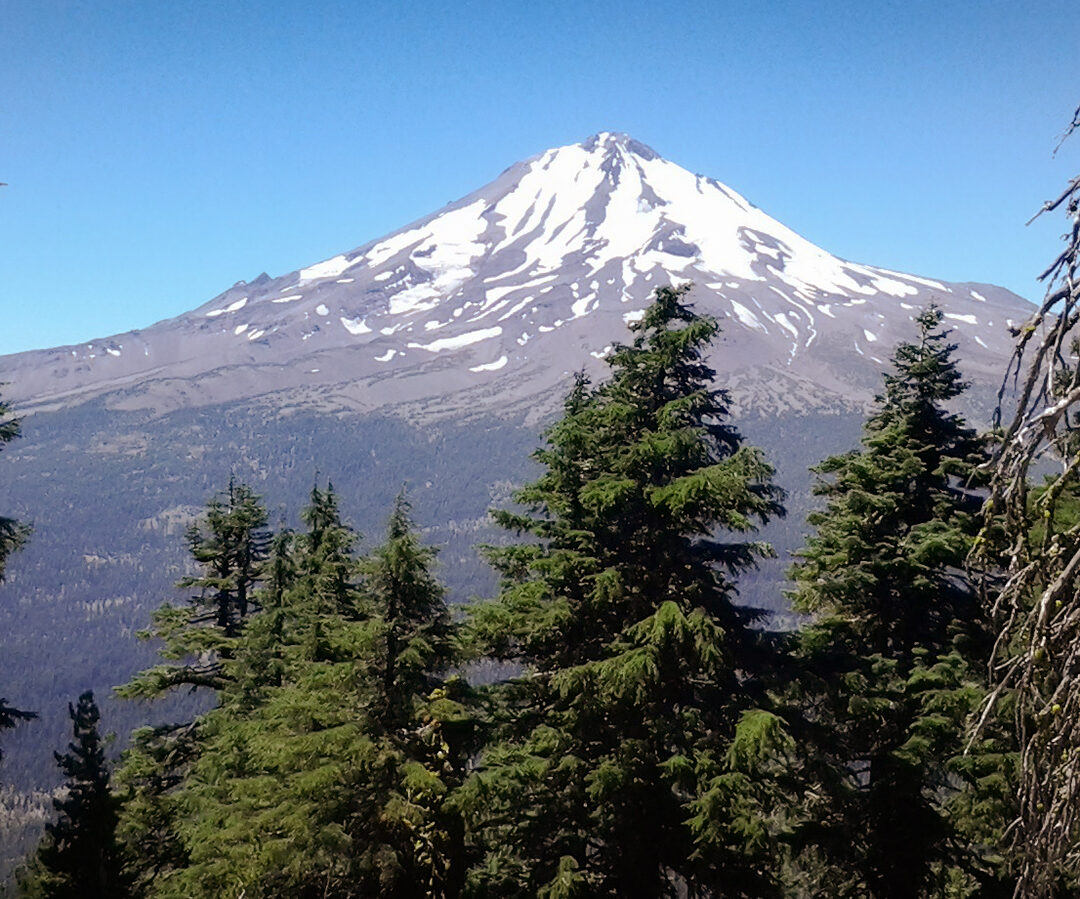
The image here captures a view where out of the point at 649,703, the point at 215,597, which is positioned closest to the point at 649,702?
the point at 649,703

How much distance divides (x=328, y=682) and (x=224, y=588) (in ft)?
25.7

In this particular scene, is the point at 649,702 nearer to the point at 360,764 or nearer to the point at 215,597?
the point at 360,764

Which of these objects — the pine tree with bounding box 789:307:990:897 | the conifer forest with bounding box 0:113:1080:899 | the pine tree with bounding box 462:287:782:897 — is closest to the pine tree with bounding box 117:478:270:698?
the conifer forest with bounding box 0:113:1080:899

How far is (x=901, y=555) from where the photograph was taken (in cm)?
1177

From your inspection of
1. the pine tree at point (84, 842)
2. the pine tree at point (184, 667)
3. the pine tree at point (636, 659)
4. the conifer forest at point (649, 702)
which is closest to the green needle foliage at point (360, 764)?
the conifer forest at point (649, 702)

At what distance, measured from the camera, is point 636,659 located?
9.60m

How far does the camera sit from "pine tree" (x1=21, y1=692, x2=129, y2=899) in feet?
46.4

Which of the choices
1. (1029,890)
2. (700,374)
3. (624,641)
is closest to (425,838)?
(624,641)

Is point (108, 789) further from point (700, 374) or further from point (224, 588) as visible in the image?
point (700, 374)

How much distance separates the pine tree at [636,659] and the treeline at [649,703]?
4cm

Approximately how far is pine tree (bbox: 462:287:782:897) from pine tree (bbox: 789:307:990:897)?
4.27 feet

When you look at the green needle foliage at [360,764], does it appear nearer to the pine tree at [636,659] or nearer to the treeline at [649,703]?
the treeline at [649,703]

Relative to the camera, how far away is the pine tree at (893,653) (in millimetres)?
10602

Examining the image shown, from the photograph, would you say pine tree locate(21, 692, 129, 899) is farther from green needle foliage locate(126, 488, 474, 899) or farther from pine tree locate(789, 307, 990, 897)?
pine tree locate(789, 307, 990, 897)
